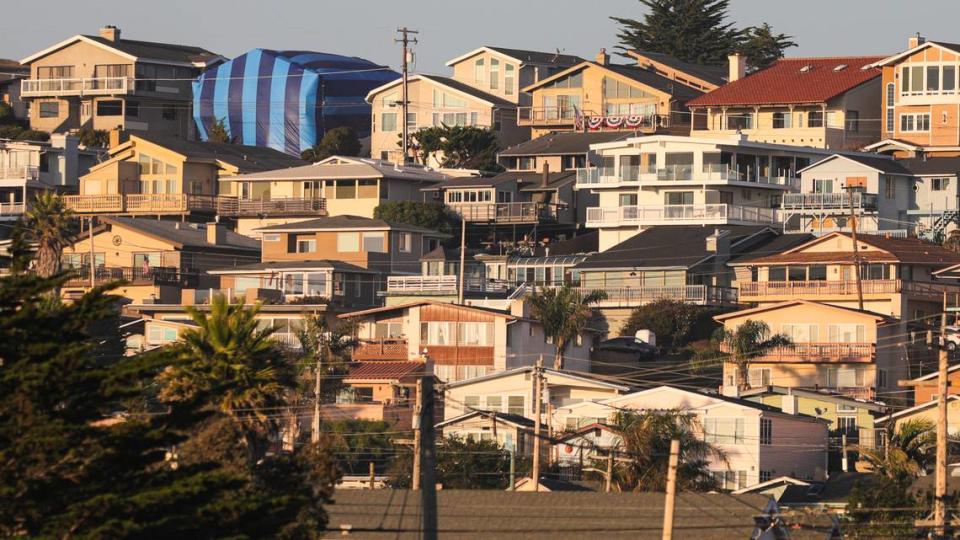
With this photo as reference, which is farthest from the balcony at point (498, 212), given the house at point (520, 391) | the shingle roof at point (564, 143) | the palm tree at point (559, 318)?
the house at point (520, 391)

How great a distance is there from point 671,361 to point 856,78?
3103 cm

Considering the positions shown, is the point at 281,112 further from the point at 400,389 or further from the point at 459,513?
the point at 459,513

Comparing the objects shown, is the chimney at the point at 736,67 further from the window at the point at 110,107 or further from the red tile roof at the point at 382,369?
the red tile roof at the point at 382,369

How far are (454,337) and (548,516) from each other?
31591mm

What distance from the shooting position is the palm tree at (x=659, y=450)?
59.8m

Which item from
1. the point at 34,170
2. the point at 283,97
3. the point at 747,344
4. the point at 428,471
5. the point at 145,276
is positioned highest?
the point at 283,97

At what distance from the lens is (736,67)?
382 feet

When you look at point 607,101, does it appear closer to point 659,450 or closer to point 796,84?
point 796,84

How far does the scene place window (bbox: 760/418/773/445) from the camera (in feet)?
214

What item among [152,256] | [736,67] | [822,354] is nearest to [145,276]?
[152,256]

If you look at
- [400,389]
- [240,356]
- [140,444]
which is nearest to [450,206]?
[400,389]

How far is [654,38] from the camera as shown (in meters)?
131

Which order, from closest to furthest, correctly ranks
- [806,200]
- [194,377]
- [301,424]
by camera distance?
[194,377] < [301,424] < [806,200]

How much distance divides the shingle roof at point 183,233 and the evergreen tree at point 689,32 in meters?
36.4
